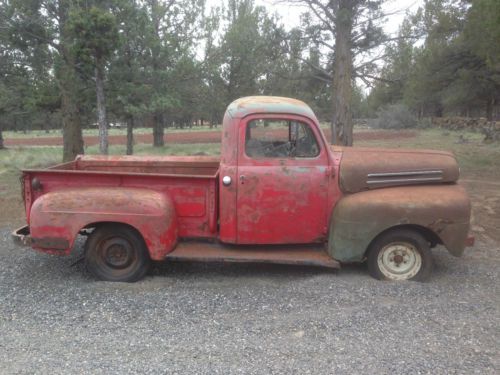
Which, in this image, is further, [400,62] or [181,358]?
[400,62]

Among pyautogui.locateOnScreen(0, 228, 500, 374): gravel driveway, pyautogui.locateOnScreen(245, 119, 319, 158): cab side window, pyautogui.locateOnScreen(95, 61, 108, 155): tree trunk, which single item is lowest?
pyautogui.locateOnScreen(0, 228, 500, 374): gravel driveway

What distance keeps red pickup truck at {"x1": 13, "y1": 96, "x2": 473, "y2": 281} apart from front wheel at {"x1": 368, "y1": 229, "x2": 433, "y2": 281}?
0.4 inches

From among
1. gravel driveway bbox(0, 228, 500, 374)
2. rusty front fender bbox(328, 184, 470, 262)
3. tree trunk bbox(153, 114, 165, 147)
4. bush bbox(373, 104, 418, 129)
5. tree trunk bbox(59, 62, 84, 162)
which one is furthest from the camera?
bush bbox(373, 104, 418, 129)

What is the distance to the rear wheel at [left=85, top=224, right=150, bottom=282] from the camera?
4891mm

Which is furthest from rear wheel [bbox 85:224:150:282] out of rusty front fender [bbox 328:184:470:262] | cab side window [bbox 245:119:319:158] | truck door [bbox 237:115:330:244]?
rusty front fender [bbox 328:184:470:262]

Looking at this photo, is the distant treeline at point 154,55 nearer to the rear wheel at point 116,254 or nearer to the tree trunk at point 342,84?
the tree trunk at point 342,84

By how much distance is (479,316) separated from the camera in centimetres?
404

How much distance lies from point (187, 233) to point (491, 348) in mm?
3100

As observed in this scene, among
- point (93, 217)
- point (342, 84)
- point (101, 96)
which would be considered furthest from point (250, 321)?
point (101, 96)

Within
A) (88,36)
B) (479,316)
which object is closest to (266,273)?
(479,316)

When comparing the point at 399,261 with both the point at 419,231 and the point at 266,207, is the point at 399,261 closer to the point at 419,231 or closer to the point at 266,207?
the point at 419,231

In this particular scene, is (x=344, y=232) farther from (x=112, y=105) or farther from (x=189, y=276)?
(x=112, y=105)

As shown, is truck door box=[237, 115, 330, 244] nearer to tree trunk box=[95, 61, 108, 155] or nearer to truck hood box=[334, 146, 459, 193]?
truck hood box=[334, 146, 459, 193]

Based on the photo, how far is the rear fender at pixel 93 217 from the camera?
4.70 metres
